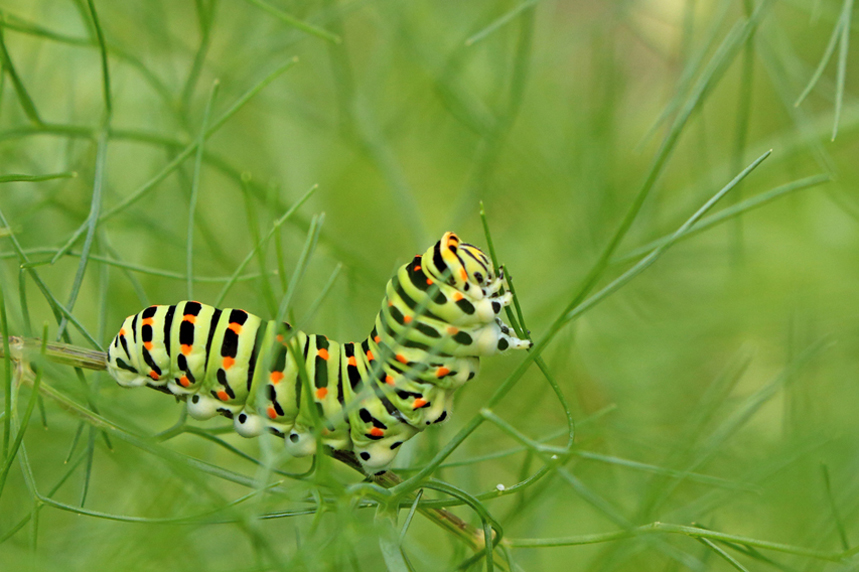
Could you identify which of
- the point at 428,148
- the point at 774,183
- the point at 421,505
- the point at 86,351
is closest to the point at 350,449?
the point at 421,505

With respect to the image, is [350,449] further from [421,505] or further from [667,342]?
[667,342]

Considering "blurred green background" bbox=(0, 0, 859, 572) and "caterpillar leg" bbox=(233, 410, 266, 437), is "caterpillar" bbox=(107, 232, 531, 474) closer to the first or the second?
"caterpillar leg" bbox=(233, 410, 266, 437)

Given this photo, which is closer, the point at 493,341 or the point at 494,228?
the point at 493,341

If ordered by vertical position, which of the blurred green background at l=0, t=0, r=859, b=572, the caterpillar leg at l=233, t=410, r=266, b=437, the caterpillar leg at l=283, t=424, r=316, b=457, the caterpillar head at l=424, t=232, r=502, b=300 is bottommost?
the caterpillar leg at l=283, t=424, r=316, b=457

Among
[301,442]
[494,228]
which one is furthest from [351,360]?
[494,228]

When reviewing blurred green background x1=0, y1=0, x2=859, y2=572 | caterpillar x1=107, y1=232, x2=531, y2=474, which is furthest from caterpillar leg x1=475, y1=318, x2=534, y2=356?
blurred green background x1=0, y1=0, x2=859, y2=572

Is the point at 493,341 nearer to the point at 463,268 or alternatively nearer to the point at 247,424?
the point at 463,268
